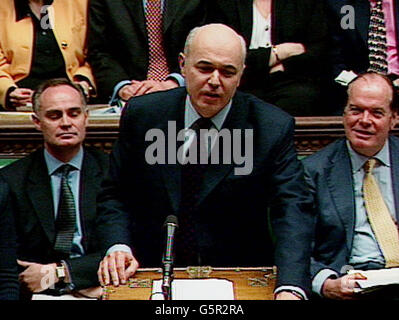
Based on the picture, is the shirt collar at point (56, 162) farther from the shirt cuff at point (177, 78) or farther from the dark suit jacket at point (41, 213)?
the shirt cuff at point (177, 78)

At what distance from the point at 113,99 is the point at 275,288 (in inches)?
57.5

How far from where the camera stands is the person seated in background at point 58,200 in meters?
2.81

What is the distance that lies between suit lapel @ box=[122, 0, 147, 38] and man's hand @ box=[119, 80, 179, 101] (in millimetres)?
240

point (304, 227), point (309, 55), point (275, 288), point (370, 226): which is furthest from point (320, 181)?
point (309, 55)

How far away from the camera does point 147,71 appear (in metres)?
3.58

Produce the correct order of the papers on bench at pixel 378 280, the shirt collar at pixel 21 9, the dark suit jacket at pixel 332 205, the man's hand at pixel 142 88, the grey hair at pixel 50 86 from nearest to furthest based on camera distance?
the papers on bench at pixel 378 280 → the dark suit jacket at pixel 332 205 → the grey hair at pixel 50 86 → the man's hand at pixel 142 88 → the shirt collar at pixel 21 9

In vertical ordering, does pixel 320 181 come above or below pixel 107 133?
below

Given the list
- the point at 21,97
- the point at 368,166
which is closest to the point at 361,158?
the point at 368,166

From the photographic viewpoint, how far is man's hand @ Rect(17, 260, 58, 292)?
278cm

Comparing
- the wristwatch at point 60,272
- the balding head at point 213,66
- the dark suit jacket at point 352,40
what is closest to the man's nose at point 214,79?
the balding head at point 213,66

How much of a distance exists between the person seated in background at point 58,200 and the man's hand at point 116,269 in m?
0.49

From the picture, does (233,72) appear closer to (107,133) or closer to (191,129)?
(191,129)

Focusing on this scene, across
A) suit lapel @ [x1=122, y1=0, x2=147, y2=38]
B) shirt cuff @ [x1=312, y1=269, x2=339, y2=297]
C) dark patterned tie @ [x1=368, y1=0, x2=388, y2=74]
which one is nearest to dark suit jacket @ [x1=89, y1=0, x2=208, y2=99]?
suit lapel @ [x1=122, y1=0, x2=147, y2=38]

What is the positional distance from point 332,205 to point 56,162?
3.10 feet
